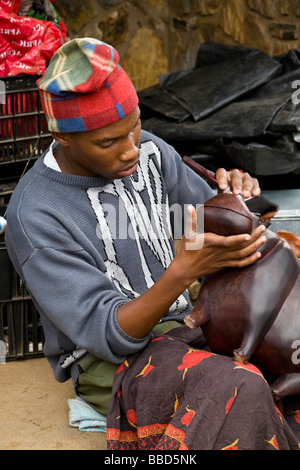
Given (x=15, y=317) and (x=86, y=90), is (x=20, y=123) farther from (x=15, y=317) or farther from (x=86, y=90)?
(x=86, y=90)

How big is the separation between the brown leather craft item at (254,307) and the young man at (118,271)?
5 cm

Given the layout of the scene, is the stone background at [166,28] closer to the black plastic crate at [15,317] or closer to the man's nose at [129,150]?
the black plastic crate at [15,317]

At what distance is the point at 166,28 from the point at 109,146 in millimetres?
2708

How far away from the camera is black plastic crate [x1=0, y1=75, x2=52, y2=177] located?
2592mm

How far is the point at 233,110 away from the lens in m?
3.23

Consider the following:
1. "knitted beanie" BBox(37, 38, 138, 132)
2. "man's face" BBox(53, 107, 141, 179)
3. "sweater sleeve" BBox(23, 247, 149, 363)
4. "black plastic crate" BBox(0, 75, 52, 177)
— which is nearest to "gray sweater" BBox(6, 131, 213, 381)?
"sweater sleeve" BBox(23, 247, 149, 363)

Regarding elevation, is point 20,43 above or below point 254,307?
above

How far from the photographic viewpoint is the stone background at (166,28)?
3.93 meters

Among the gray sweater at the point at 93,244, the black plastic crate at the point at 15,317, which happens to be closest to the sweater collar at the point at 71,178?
the gray sweater at the point at 93,244

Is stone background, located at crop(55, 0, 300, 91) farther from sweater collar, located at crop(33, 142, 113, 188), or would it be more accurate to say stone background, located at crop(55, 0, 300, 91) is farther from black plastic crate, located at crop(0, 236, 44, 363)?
sweater collar, located at crop(33, 142, 113, 188)

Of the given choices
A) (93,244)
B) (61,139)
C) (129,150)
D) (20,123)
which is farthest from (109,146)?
(20,123)

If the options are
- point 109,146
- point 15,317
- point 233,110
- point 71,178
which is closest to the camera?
point 109,146
